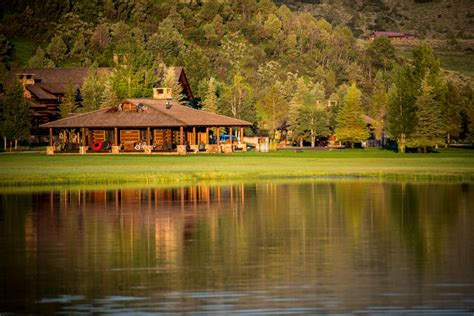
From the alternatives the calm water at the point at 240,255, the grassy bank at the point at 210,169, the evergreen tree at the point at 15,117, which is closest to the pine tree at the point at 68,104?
the evergreen tree at the point at 15,117

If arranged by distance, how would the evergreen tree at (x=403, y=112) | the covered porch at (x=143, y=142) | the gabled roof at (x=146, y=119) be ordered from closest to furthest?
the gabled roof at (x=146, y=119) < the covered porch at (x=143, y=142) < the evergreen tree at (x=403, y=112)

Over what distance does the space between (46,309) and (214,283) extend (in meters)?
4.31

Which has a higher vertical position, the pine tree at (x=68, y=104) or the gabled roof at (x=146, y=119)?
the pine tree at (x=68, y=104)

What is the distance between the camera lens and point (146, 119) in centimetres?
10425

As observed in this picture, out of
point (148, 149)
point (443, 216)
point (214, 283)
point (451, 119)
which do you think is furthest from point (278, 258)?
point (451, 119)

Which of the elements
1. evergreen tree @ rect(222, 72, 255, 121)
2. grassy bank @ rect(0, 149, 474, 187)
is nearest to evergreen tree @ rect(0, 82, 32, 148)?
grassy bank @ rect(0, 149, 474, 187)

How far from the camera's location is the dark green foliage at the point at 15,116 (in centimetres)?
11350

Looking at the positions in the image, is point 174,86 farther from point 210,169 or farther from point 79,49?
point 79,49

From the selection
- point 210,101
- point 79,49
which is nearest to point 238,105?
point 210,101

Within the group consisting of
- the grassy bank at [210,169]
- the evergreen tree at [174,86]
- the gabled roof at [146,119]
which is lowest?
the grassy bank at [210,169]

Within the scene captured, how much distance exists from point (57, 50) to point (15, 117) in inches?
2965

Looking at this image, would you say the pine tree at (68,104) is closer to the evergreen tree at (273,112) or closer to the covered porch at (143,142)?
the covered porch at (143,142)

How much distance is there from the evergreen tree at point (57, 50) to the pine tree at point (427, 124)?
93.2 meters

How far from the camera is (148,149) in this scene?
10175 centimetres
